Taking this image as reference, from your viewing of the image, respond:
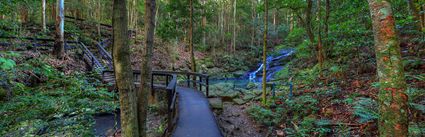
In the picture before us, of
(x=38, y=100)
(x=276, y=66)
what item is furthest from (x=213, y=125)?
(x=276, y=66)

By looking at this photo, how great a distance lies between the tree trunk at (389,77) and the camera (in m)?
2.04

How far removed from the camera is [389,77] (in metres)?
2.12

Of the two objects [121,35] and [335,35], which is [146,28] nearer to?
[121,35]

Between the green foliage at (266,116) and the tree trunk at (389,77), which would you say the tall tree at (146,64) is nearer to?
the tree trunk at (389,77)

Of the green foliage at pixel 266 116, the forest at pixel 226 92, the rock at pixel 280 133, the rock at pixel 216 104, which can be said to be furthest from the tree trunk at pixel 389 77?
the rock at pixel 216 104

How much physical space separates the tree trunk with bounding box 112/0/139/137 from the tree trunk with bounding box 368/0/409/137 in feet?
9.46

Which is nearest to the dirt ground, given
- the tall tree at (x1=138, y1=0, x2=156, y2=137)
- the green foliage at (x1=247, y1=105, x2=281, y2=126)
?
the green foliage at (x1=247, y1=105, x2=281, y2=126)

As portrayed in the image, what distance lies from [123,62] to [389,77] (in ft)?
9.77

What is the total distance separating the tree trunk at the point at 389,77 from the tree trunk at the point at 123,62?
288 cm

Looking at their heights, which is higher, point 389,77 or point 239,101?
point 389,77

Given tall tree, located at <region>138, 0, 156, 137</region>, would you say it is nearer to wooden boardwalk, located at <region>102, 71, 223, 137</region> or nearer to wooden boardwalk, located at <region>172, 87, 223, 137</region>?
wooden boardwalk, located at <region>102, 71, 223, 137</region>

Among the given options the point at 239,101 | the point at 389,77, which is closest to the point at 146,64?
the point at 389,77

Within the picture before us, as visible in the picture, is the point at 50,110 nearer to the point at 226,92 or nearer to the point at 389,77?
the point at 389,77

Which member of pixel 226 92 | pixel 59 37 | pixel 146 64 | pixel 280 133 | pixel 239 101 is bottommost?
pixel 280 133
